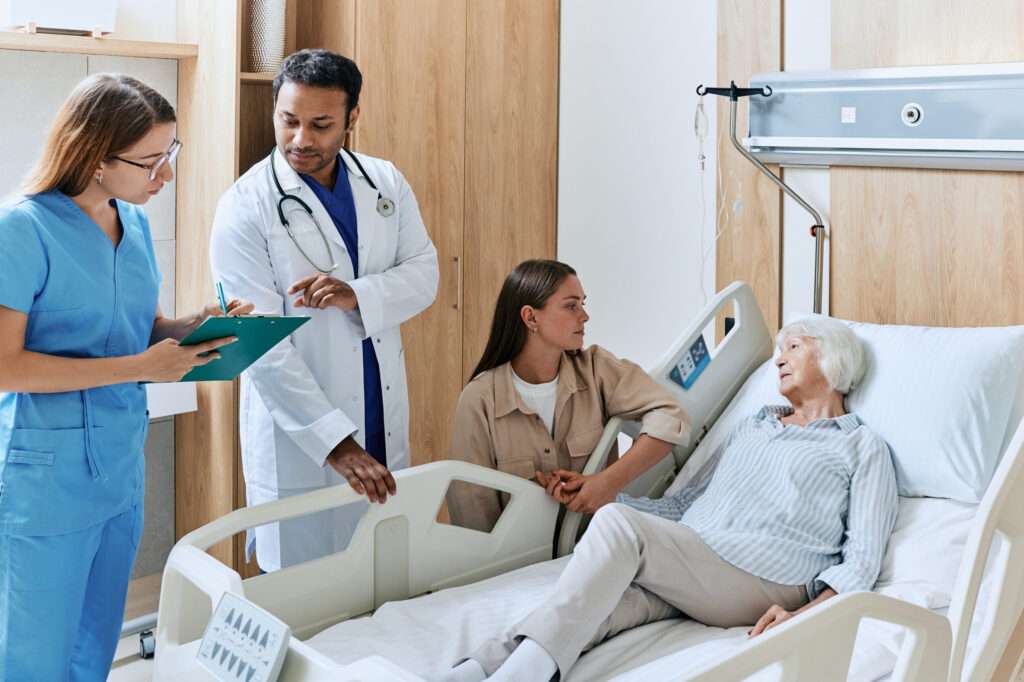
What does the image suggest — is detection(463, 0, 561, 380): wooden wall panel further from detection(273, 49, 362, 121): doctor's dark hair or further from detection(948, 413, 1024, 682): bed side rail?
detection(948, 413, 1024, 682): bed side rail

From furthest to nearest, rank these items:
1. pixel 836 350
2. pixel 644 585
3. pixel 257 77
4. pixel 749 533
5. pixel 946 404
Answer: pixel 257 77 < pixel 836 350 < pixel 946 404 < pixel 749 533 < pixel 644 585

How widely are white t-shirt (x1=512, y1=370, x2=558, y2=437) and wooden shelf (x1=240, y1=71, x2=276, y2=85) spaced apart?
1.16m

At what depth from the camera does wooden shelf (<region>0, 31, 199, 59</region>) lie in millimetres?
2766

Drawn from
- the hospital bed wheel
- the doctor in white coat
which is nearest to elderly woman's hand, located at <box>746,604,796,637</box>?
the doctor in white coat

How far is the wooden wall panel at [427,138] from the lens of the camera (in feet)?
10.4

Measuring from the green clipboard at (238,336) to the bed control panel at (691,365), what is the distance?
0.97 meters

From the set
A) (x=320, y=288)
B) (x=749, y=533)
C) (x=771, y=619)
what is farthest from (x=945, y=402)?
(x=320, y=288)

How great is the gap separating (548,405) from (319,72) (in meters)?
0.83

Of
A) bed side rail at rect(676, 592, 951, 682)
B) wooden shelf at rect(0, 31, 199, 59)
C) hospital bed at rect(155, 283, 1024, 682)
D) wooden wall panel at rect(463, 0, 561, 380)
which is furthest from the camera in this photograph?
wooden wall panel at rect(463, 0, 561, 380)

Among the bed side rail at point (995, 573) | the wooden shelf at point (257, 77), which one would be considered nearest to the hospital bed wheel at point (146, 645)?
the wooden shelf at point (257, 77)

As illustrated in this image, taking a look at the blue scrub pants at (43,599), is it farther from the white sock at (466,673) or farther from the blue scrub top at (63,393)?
the white sock at (466,673)

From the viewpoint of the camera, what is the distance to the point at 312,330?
2.35 metres

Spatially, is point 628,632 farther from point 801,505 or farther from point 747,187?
point 747,187

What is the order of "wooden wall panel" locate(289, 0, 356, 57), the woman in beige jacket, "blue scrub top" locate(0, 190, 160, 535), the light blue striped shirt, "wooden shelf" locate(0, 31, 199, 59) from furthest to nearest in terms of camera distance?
"wooden wall panel" locate(289, 0, 356, 57)
"wooden shelf" locate(0, 31, 199, 59)
the woman in beige jacket
the light blue striped shirt
"blue scrub top" locate(0, 190, 160, 535)
